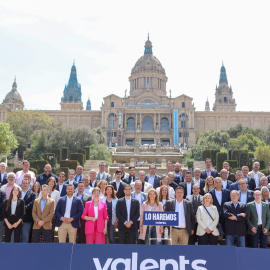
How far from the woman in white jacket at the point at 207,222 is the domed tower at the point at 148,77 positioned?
255 feet

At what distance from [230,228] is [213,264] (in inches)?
91.1

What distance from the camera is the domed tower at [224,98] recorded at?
90.8m

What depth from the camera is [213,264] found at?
517 cm

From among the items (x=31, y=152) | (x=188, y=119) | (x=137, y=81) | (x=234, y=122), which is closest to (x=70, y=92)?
(x=137, y=81)

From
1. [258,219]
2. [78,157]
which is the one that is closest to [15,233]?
[258,219]

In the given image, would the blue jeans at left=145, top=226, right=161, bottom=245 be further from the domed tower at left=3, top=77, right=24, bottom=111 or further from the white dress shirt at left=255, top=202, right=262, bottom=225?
the domed tower at left=3, top=77, right=24, bottom=111

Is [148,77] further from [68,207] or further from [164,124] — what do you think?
[68,207]

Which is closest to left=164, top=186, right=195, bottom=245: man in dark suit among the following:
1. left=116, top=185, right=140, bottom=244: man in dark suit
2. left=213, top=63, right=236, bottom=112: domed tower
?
left=116, top=185, right=140, bottom=244: man in dark suit

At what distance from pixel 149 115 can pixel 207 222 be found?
69314 mm

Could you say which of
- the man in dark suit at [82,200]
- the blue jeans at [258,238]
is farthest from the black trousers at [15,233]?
the blue jeans at [258,238]

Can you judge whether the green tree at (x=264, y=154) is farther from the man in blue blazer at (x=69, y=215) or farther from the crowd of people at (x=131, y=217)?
the man in blue blazer at (x=69, y=215)

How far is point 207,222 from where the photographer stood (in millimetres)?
7234

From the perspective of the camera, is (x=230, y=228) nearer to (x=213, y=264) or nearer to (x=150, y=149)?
(x=213, y=264)

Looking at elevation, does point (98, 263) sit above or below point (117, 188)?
below
